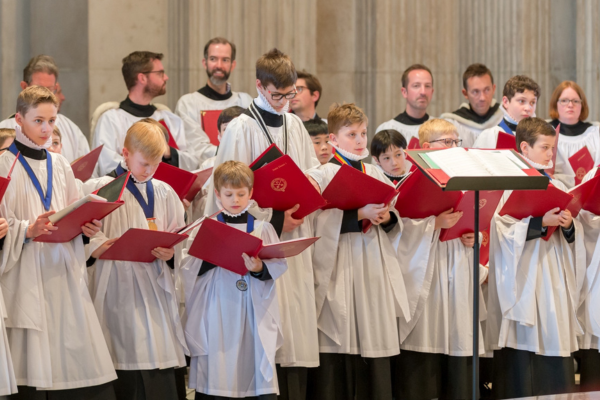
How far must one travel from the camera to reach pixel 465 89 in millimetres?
8188

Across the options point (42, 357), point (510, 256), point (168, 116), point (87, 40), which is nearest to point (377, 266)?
point (510, 256)

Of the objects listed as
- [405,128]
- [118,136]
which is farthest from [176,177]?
[405,128]

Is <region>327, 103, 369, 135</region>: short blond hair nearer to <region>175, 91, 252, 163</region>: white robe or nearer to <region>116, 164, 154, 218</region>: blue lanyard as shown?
<region>116, 164, 154, 218</region>: blue lanyard

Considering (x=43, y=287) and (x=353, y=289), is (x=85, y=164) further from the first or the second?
(x=353, y=289)

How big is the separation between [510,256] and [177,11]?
466cm

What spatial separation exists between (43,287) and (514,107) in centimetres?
417

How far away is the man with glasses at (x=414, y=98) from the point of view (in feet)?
25.8

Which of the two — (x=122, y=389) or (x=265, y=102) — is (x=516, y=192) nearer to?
(x=265, y=102)

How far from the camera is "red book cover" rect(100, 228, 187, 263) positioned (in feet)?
15.7

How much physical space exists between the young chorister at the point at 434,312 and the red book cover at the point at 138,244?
1744 millimetres

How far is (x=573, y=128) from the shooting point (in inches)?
309

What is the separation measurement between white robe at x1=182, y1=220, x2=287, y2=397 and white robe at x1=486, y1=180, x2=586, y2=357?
177cm

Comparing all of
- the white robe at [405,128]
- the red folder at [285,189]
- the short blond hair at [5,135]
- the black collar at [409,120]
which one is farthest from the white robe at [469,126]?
the short blond hair at [5,135]

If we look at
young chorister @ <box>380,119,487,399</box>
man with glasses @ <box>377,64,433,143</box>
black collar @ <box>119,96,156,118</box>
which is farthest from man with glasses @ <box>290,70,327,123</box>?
young chorister @ <box>380,119,487,399</box>
